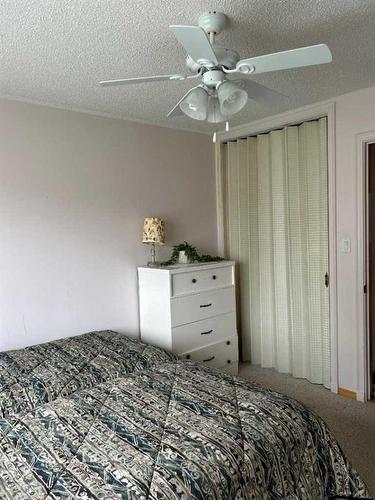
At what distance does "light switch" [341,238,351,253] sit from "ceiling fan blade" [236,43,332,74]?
174 centimetres

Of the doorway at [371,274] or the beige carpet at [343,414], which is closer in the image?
the beige carpet at [343,414]

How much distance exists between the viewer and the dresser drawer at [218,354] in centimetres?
316

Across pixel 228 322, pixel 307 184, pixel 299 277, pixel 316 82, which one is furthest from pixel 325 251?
pixel 316 82

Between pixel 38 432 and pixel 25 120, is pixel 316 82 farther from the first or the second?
pixel 38 432

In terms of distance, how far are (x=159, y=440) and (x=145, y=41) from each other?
1866mm

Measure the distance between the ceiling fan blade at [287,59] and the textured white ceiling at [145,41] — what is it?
369mm

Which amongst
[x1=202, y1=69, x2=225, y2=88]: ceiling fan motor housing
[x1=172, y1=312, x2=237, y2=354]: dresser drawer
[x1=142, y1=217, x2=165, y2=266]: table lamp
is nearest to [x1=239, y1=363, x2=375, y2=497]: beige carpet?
[x1=172, y1=312, x2=237, y2=354]: dresser drawer

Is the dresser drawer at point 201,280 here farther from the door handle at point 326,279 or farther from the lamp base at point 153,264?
the door handle at point 326,279

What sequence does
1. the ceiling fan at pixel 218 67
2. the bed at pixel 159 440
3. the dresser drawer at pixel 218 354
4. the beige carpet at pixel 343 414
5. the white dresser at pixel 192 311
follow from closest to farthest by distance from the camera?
the bed at pixel 159 440
the ceiling fan at pixel 218 67
the beige carpet at pixel 343 414
the white dresser at pixel 192 311
the dresser drawer at pixel 218 354

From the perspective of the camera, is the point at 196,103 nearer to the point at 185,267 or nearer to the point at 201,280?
the point at 185,267

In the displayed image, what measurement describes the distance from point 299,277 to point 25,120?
8.33 ft

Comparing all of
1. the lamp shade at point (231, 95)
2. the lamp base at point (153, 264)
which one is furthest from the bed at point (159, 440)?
the lamp shade at point (231, 95)

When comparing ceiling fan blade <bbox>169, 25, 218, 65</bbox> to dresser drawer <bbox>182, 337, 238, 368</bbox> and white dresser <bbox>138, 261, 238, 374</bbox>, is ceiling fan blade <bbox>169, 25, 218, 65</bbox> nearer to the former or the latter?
white dresser <bbox>138, 261, 238, 374</bbox>

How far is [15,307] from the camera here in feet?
8.79
